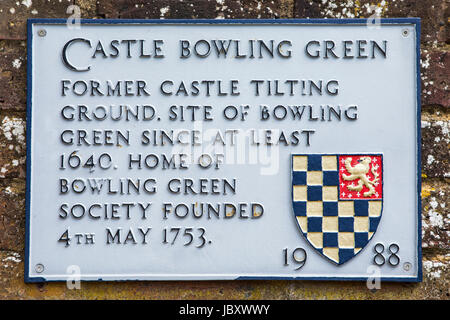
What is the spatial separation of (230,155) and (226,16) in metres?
0.52

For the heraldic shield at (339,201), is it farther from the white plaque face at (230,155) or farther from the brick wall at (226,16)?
the brick wall at (226,16)

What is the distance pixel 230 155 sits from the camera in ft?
6.16

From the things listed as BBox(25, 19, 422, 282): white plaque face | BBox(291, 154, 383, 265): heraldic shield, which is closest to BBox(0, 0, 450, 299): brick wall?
BBox(25, 19, 422, 282): white plaque face

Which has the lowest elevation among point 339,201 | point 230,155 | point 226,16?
point 339,201

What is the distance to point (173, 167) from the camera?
1.88m

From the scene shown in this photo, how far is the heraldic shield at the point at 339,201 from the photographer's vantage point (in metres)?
1.86

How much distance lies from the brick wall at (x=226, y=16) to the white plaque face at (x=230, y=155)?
0.22 ft

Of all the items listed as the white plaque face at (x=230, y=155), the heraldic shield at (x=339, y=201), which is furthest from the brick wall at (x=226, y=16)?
the heraldic shield at (x=339, y=201)

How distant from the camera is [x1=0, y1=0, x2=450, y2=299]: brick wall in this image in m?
1.91

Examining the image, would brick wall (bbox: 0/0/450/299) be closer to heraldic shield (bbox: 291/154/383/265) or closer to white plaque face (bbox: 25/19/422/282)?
white plaque face (bbox: 25/19/422/282)

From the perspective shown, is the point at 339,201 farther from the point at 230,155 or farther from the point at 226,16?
the point at 226,16

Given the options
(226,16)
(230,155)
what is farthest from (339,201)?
(226,16)

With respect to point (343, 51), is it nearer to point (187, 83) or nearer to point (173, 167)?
point (187, 83)

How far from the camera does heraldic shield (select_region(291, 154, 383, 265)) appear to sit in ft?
6.10
